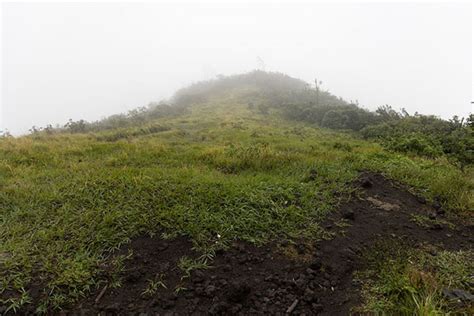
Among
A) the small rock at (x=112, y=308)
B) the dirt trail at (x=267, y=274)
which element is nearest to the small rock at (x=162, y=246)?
the dirt trail at (x=267, y=274)

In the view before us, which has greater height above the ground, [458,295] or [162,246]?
[162,246]

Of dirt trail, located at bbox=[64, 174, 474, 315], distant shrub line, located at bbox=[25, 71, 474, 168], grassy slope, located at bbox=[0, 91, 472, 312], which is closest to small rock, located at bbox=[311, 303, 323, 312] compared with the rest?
dirt trail, located at bbox=[64, 174, 474, 315]

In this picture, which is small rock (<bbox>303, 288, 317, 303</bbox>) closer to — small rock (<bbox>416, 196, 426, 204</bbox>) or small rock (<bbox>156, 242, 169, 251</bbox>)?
small rock (<bbox>156, 242, 169, 251</bbox>)

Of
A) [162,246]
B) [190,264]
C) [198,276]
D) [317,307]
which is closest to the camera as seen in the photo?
[317,307]

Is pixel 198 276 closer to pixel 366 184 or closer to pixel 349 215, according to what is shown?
pixel 349 215

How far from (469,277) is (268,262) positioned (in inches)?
88.8

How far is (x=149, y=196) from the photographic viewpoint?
490 cm

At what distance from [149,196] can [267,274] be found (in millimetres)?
2373

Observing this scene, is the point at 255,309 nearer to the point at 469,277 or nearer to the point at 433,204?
the point at 469,277

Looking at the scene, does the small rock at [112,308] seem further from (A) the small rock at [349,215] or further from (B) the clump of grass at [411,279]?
(A) the small rock at [349,215]

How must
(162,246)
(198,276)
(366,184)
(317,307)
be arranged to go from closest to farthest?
(317,307), (198,276), (162,246), (366,184)

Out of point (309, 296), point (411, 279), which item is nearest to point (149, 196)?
point (309, 296)

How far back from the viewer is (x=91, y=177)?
5590 millimetres

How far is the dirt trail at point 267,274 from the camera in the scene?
3.12 meters
